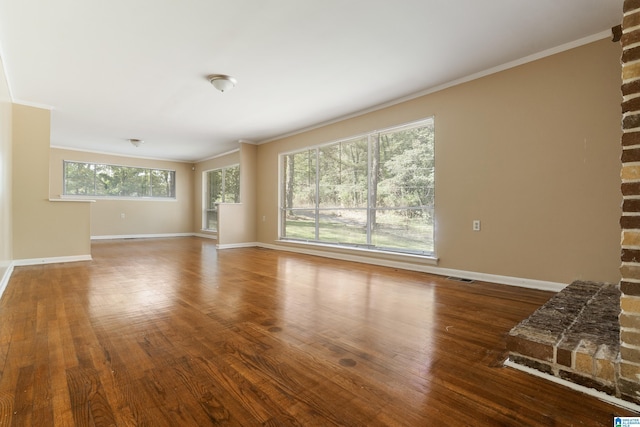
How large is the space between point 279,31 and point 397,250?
311 centimetres

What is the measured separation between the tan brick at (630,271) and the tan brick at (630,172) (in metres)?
0.35

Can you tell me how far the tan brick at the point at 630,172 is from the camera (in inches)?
46.7

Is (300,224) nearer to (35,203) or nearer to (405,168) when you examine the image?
(405,168)

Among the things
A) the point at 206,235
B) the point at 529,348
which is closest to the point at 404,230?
the point at 529,348

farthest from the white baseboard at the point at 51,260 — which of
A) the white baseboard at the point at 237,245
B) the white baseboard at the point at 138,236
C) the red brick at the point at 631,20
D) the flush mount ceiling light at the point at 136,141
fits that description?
the red brick at the point at 631,20

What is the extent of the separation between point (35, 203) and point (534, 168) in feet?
21.4

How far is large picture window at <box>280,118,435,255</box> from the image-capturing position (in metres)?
4.01

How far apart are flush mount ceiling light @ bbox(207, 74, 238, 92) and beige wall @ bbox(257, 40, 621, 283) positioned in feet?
8.03

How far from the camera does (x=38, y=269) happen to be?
4.02 m

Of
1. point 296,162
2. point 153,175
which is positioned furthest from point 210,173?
point 296,162

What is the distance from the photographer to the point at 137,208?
8500mm

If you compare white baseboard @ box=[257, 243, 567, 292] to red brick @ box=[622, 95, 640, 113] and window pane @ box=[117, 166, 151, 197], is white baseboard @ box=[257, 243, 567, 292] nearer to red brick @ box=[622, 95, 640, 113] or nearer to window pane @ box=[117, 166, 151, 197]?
red brick @ box=[622, 95, 640, 113]

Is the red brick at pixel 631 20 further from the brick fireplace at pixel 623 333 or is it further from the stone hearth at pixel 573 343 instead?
the stone hearth at pixel 573 343

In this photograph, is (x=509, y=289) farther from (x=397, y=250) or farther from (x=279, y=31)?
(x=279, y=31)
